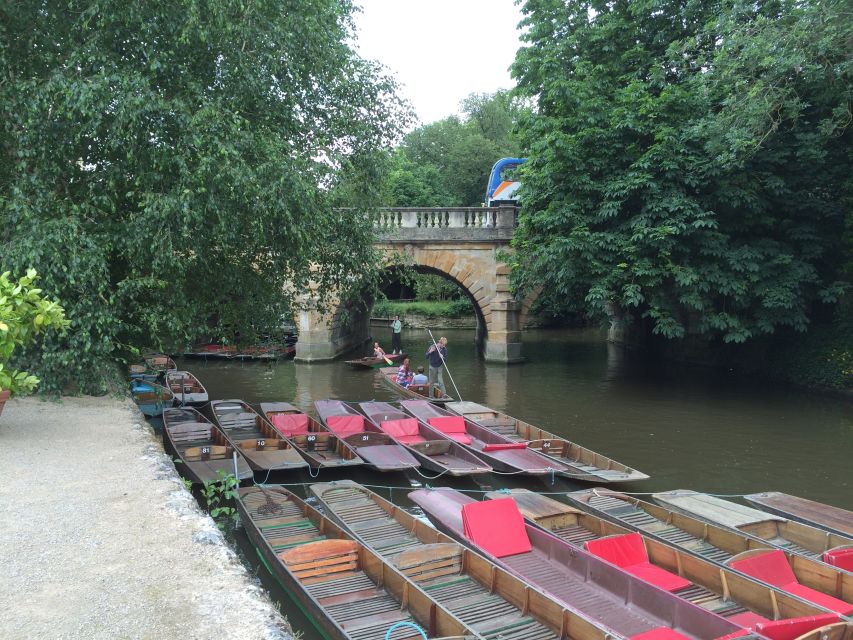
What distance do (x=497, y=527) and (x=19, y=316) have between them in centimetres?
471

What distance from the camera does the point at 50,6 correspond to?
25.6ft

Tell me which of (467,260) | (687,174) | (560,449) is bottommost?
(560,449)

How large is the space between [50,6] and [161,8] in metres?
1.40

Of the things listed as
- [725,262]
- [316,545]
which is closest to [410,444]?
[316,545]

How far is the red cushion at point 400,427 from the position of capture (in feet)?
35.2

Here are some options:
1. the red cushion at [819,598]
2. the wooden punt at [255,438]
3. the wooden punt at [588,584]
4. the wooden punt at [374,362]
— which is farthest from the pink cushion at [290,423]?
the wooden punt at [374,362]

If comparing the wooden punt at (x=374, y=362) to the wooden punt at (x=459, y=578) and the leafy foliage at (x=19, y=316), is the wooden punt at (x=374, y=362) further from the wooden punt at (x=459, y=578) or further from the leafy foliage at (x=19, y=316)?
the leafy foliage at (x=19, y=316)

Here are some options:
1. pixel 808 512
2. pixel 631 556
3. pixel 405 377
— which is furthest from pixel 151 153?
pixel 405 377

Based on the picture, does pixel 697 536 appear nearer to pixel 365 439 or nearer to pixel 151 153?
pixel 365 439

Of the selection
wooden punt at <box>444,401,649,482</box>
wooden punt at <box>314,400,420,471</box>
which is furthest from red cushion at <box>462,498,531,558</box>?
wooden punt at <box>314,400,420,471</box>

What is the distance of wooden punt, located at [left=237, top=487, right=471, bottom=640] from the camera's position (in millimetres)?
4762

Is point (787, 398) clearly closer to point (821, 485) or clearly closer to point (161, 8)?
point (821, 485)

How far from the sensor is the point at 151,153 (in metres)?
7.59

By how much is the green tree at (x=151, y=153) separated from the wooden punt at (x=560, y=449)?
14.5 ft
